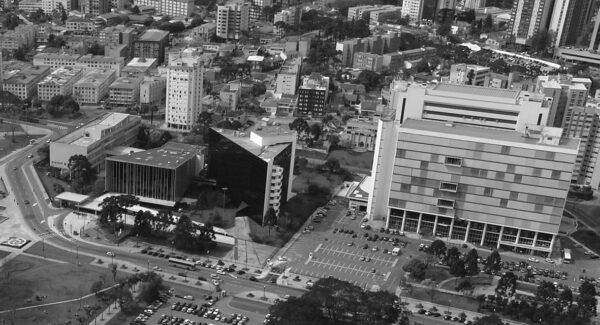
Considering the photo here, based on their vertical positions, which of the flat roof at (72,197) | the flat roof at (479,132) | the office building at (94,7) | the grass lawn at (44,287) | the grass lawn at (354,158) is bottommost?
the grass lawn at (44,287)

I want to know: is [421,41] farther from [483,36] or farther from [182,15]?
[182,15]

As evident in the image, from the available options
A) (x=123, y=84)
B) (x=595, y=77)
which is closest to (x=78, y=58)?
(x=123, y=84)

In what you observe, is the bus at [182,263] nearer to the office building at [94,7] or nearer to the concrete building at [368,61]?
the concrete building at [368,61]

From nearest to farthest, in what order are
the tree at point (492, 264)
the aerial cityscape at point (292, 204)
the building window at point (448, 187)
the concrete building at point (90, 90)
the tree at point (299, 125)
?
the aerial cityscape at point (292, 204)
the tree at point (492, 264)
the building window at point (448, 187)
the tree at point (299, 125)
the concrete building at point (90, 90)

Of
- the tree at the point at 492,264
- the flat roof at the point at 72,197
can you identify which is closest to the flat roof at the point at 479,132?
the tree at the point at 492,264

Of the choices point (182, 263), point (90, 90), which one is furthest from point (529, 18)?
point (182, 263)

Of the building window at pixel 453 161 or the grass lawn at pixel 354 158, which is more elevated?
the building window at pixel 453 161

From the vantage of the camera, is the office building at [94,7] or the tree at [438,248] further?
the office building at [94,7]
